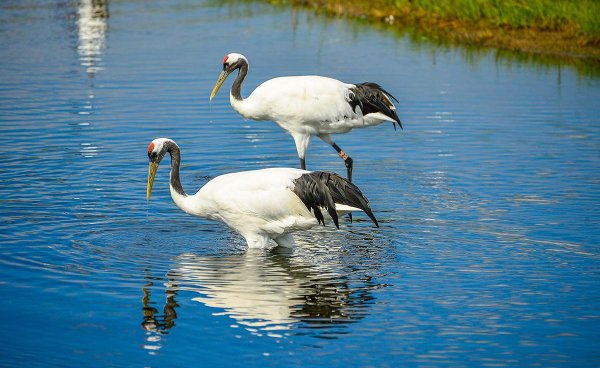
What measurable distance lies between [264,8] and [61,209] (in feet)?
62.3

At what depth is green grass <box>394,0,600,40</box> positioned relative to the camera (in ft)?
75.5

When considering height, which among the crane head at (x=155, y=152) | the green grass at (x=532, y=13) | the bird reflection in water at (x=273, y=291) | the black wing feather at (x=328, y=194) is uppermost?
the green grass at (x=532, y=13)

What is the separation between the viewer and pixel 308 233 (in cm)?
1199

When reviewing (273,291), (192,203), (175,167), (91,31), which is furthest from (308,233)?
(91,31)

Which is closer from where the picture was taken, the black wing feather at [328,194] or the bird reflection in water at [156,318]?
the bird reflection in water at [156,318]

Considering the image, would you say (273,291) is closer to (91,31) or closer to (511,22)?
(511,22)

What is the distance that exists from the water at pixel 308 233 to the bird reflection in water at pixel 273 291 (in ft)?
0.08

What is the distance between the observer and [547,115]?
17.8 metres

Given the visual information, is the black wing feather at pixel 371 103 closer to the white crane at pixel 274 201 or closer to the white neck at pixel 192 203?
the white crane at pixel 274 201

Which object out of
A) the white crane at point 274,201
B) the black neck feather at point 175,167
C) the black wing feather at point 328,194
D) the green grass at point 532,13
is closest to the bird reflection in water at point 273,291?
the white crane at point 274,201

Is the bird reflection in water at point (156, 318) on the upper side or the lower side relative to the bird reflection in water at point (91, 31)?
lower

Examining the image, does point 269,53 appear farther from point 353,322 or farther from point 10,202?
point 353,322

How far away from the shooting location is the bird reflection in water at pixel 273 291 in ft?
29.5

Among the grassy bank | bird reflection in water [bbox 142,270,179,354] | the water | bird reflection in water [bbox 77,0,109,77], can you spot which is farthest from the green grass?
bird reflection in water [bbox 142,270,179,354]
